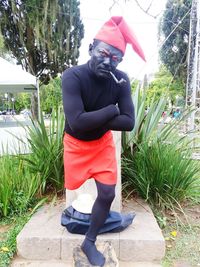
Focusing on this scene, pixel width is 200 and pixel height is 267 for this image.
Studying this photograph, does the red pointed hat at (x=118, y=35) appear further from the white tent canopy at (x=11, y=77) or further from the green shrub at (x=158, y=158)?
the white tent canopy at (x=11, y=77)

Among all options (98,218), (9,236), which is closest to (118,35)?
(98,218)

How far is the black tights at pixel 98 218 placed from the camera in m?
2.03

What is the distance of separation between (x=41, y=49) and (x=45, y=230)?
51.3ft

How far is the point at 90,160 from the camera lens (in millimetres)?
2096

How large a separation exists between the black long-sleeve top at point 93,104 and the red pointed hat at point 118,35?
210 millimetres

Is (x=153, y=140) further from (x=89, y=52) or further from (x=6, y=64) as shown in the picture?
(x=6, y=64)

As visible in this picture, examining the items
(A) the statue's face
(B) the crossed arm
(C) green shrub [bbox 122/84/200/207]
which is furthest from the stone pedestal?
(A) the statue's face

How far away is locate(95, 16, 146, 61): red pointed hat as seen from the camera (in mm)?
1864

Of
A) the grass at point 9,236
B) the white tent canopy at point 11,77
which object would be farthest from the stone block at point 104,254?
the white tent canopy at point 11,77

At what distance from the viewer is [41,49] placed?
16828 millimetres

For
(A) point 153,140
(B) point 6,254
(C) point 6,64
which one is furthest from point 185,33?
(B) point 6,254

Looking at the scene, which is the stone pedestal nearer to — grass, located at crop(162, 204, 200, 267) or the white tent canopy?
grass, located at crop(162, 204, 200, 267)

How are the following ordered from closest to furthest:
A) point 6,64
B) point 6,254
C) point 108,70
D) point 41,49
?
point 108,70 → point 6,254 → point 6,64 → point 41,49

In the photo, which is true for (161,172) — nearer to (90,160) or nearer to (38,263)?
(90,160)
